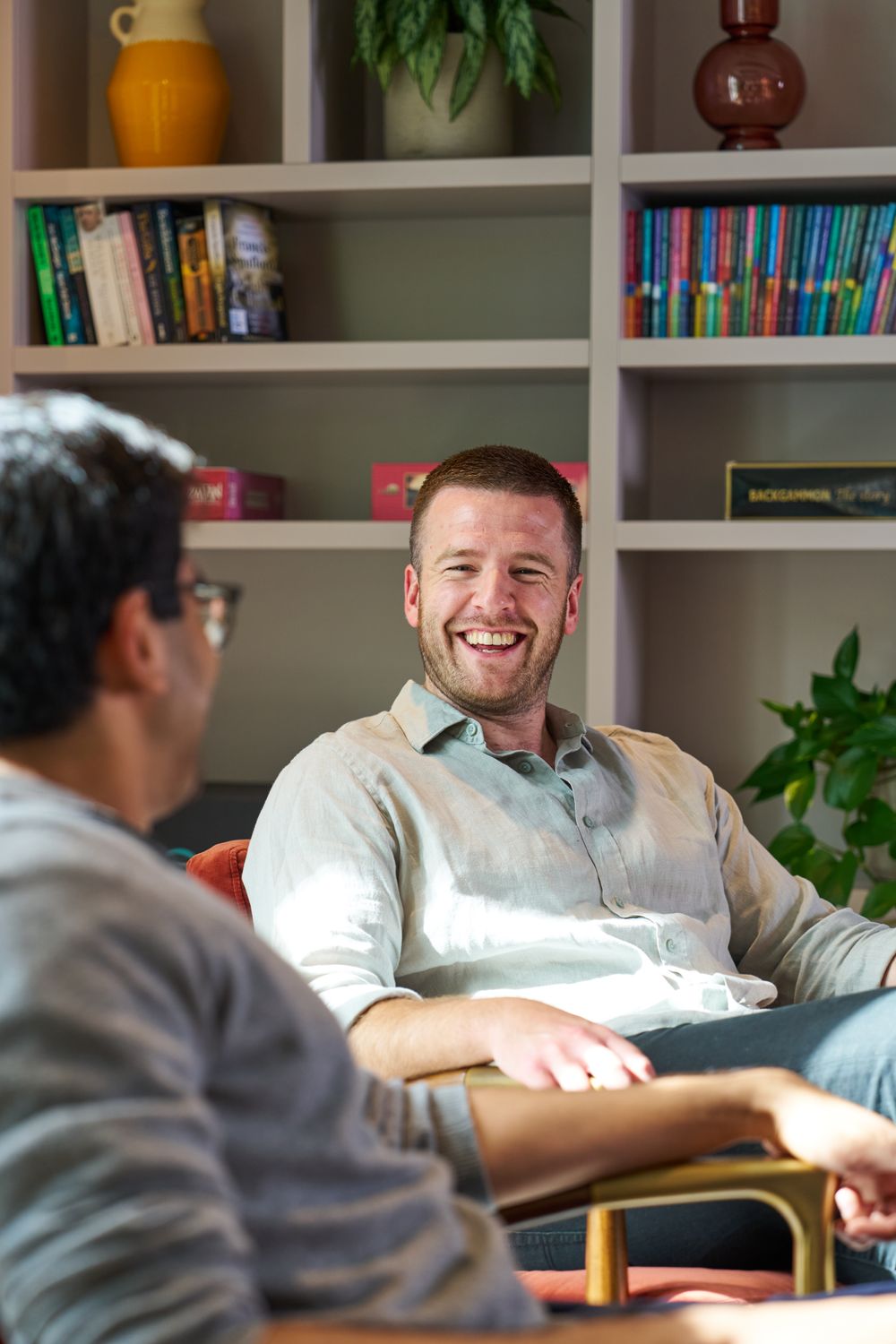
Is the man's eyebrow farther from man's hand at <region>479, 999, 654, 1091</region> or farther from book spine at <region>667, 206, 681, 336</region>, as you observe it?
book spine at <region>667, 206, 681, 336</region>

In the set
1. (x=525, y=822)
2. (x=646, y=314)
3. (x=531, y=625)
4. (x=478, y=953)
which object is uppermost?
(x=646, y=314)

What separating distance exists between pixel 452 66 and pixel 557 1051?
2.16 metres

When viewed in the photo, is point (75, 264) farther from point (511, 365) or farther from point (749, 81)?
point (749, 81)

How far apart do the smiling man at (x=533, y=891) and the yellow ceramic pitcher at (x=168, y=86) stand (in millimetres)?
1445

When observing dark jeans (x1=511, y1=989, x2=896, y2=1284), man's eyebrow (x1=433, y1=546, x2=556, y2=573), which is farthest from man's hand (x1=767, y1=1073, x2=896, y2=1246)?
man's eyebrow (x1=433, y1=546, x2=556, y2=573)

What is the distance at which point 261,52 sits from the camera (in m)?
3.31

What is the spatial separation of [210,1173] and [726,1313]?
1.41 ft

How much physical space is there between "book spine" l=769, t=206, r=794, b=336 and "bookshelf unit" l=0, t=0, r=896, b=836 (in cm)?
6

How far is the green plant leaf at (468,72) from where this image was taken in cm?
289

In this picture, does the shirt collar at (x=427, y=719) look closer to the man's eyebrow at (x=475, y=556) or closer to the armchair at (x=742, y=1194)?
the man's eyebrow at (x=475, y=556)

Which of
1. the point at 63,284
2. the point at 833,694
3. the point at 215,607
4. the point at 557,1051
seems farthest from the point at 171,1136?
the point at 63,284

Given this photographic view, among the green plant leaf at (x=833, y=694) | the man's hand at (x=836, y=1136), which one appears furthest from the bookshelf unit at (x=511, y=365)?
the man's hand at (x=836, y=1136)

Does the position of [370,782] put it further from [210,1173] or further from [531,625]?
[210,1173]

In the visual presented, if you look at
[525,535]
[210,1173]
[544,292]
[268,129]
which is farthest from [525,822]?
[268,129]
